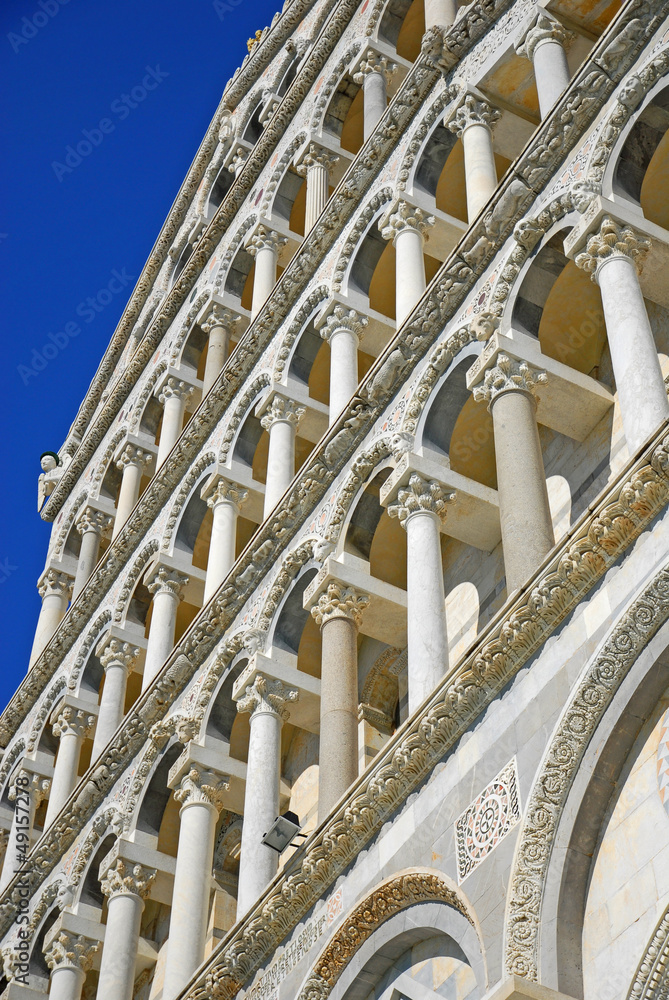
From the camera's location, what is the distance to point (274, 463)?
16.3m

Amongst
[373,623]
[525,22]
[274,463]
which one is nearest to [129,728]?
[274,463]

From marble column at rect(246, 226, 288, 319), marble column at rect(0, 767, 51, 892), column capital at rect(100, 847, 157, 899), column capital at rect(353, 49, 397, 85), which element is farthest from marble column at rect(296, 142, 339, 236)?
column capital at rect(100, 847, 157, 899)

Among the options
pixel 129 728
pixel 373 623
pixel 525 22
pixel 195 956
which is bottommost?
pixel 195 956

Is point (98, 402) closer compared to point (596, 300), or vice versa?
point (596, 300)

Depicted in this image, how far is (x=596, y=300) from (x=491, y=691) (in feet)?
13.6

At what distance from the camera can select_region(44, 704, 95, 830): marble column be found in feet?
61.8

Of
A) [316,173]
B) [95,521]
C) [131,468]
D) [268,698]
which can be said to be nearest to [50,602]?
[95,521]

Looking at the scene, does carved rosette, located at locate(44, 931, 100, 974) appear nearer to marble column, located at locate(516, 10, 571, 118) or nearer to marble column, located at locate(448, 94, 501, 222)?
marble column, located at locate(448, 94, 501, 222)

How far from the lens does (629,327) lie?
10.3 meters

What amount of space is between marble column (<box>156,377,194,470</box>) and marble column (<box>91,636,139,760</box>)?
10.6 ft

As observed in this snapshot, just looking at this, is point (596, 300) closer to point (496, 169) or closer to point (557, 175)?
point (557, 175)

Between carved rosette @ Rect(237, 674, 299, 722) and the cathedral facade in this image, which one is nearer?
the cathedral facade

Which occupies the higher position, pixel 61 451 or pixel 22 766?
pixel 61 451

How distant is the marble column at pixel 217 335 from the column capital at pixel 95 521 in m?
3.84
